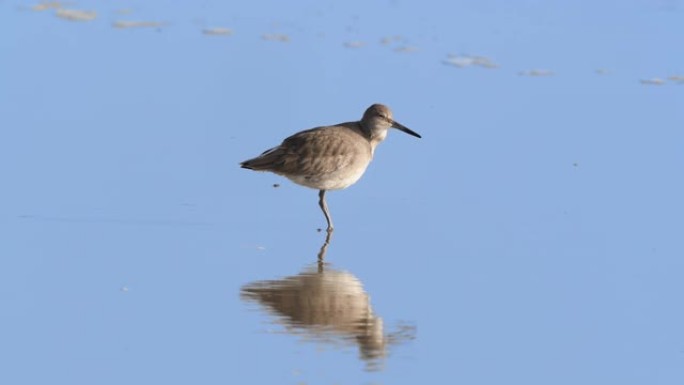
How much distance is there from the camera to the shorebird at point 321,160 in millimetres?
9891

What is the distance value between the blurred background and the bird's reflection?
2cm

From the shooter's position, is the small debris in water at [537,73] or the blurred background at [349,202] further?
the small debris in water at [537,73]

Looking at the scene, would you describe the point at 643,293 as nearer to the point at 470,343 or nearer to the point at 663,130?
the point at 470,343

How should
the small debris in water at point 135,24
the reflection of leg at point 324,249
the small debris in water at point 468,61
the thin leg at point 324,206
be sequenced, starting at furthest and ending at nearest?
the small debris in water at point 135,24 < the small debris in water at point 468,61 < the thin leg at point 324,206 < the reflection of leg at point 324,249

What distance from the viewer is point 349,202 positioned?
10.4 meters

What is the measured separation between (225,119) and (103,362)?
17.5 feet

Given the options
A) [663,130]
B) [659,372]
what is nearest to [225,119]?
[663,130]

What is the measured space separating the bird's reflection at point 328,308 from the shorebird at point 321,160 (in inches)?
46.5

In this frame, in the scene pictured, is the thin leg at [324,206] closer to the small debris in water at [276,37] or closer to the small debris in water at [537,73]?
the small debris in water at [537,73]

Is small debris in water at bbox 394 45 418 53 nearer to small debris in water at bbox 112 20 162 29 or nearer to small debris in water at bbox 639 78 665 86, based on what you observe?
small debris in water at bbox 639 78 665 86

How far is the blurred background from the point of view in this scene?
23.6ft

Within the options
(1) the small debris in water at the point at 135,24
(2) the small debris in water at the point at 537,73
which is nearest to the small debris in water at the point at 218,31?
(1) the small debris in water at the point at 135,24

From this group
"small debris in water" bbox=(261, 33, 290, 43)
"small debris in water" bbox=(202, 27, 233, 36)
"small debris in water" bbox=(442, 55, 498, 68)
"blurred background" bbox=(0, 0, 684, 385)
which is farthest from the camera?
"small debris in water" bbox=(202, 27, 233, 36)

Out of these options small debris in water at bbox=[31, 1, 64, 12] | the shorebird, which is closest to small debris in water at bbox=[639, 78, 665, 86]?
the shorebird
